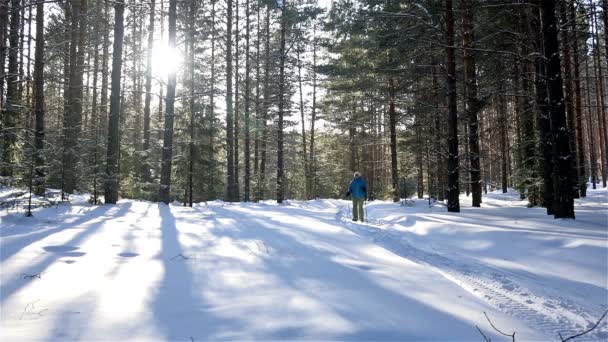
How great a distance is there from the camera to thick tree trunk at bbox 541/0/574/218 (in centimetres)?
770

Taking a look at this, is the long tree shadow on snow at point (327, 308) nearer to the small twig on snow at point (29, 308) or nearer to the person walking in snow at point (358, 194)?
the small twig on snow at point (29, 308)

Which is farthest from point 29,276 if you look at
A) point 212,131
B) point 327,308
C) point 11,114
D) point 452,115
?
point 212,131

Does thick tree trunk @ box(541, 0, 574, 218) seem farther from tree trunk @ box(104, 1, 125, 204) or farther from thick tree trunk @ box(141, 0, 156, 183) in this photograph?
thick tree trunk @ box(141, 0, 156, 183)

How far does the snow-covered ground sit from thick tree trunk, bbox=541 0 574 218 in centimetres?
93

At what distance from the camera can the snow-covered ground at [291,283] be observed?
110 inches

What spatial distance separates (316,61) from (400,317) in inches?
1100

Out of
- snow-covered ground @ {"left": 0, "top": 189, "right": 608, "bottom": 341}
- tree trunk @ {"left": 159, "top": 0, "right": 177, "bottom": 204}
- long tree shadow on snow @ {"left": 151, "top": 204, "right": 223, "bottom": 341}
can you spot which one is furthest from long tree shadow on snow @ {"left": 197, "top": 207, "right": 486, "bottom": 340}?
tree trunk @ {"left": 159, "top": 0, "right": 177, "bottom": 204}

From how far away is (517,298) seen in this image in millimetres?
4016

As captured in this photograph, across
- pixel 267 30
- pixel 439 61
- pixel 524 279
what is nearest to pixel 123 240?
pixel 524 279

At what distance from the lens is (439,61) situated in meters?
16.5

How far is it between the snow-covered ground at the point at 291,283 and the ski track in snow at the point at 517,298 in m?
0.02

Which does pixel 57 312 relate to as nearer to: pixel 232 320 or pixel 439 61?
pixel 232 320

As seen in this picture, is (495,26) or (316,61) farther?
(316,61)

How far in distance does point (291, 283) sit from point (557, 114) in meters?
→ 7.26
